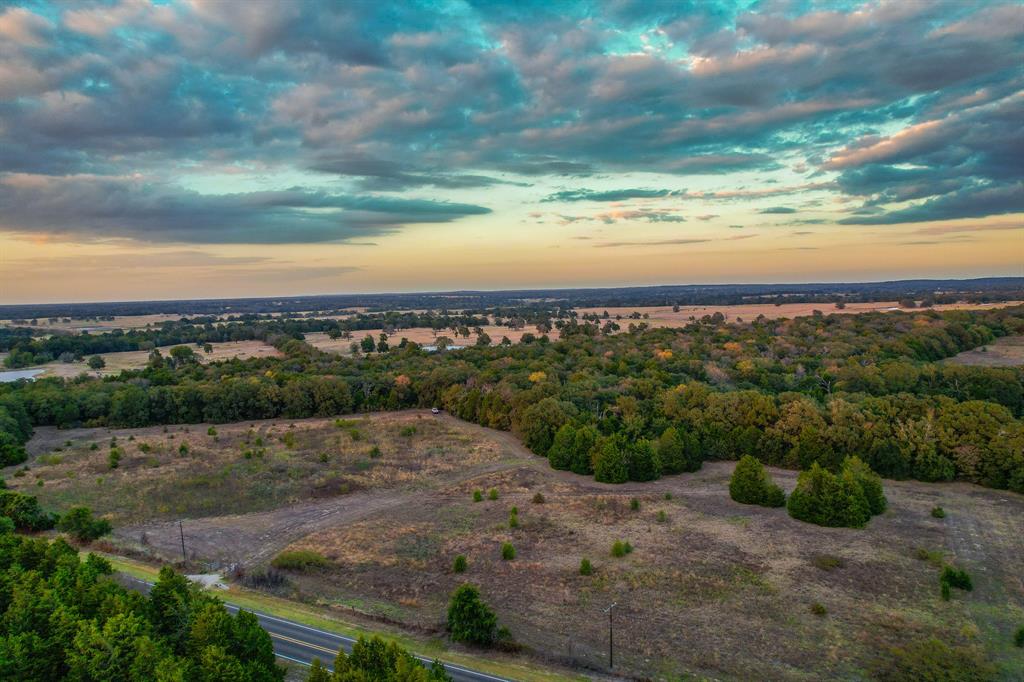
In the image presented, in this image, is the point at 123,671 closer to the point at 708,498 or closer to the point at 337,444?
the point at 708,498

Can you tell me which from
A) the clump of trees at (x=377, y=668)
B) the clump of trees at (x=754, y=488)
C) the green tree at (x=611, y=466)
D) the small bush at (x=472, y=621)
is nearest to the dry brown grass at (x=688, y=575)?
the clump of trees at (x=754, y=488)

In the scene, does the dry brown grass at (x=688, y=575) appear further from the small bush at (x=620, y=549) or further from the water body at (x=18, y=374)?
the water body at (x=18, y=374)

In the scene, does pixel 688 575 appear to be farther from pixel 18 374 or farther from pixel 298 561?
pixel 18 374

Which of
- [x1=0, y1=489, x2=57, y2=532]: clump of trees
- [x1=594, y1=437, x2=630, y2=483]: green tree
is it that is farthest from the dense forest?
[x1=0, y1=489, x2=57, y2=532]: clump of trees

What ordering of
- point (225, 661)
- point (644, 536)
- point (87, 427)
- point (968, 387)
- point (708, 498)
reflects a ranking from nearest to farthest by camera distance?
1. point (225, 661)
2. point (644, 536)
3. point (708, 498)
4. point (968, 387)
5. point (87, 427)

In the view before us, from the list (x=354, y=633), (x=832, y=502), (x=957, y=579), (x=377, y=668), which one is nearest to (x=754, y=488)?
(x=832, y=502)

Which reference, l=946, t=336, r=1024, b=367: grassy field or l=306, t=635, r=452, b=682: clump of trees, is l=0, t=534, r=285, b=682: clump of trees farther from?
l=946, t=336, r=1024, b=367: grassy field

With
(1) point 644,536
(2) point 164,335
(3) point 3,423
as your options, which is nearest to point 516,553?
(1) point 644,536
